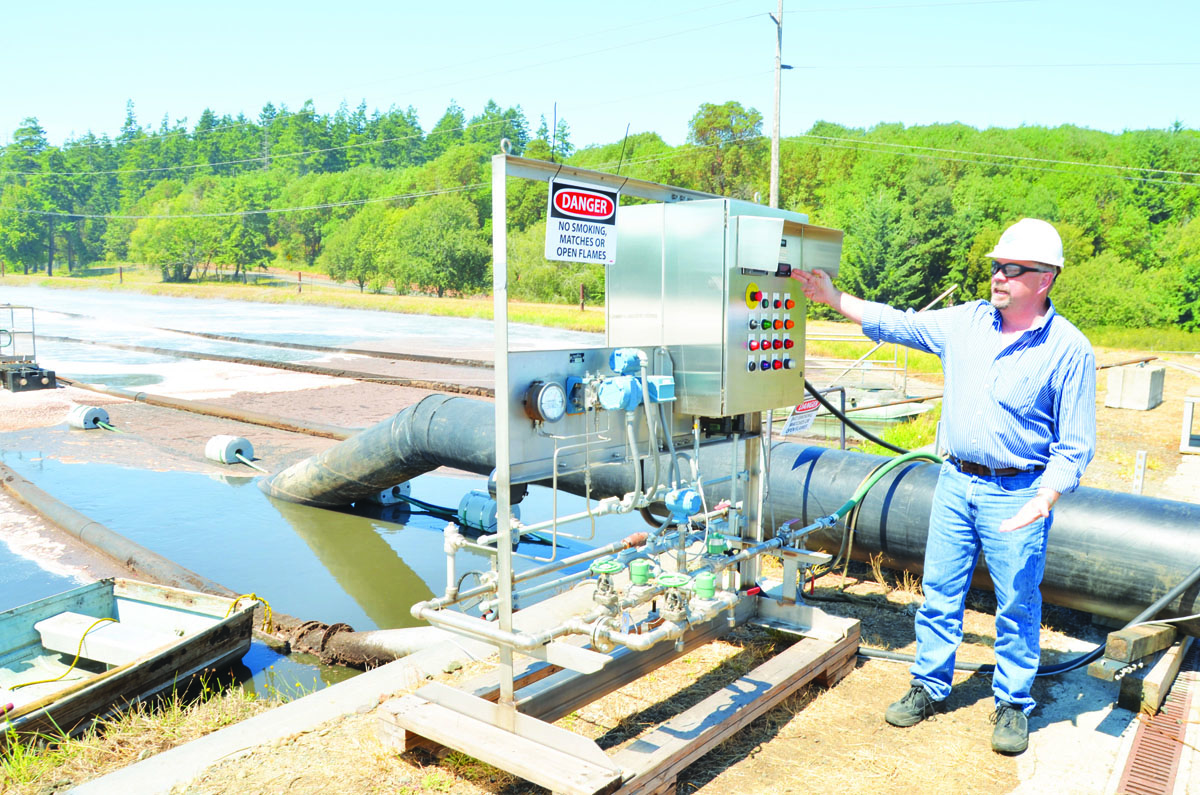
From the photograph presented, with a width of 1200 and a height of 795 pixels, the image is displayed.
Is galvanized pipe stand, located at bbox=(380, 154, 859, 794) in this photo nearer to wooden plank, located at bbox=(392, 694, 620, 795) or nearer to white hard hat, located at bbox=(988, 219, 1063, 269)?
wooden plank, located at bbox=(392, 694, 620, 795)

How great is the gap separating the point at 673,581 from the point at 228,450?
9198mm

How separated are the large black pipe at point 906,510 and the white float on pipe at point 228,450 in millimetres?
4377

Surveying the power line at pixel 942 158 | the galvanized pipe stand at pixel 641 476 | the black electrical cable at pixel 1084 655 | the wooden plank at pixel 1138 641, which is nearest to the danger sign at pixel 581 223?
the galvanized pipe stand at pixel 641 476

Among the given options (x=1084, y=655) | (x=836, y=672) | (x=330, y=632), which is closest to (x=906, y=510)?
(x=1084, y=655)

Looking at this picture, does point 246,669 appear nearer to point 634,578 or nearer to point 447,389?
point 634,578

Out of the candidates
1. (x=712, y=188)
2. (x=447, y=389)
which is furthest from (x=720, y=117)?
(x=447, y=389)

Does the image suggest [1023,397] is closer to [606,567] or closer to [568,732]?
[606,567]

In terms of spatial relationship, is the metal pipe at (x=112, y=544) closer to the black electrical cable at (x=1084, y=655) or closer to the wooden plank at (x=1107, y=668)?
the black electrical cable at (x=1084, y=655)

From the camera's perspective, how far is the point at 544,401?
2.98 metres

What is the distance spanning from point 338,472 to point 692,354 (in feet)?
17.7

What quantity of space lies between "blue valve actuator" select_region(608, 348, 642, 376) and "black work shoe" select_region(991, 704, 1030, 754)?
1910 millimetres

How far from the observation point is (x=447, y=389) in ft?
51.9

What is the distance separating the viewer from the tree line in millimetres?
42344

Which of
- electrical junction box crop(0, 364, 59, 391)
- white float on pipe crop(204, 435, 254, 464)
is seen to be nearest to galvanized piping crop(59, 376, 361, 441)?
electrical junction box crop(0, 364, 59, 391)
